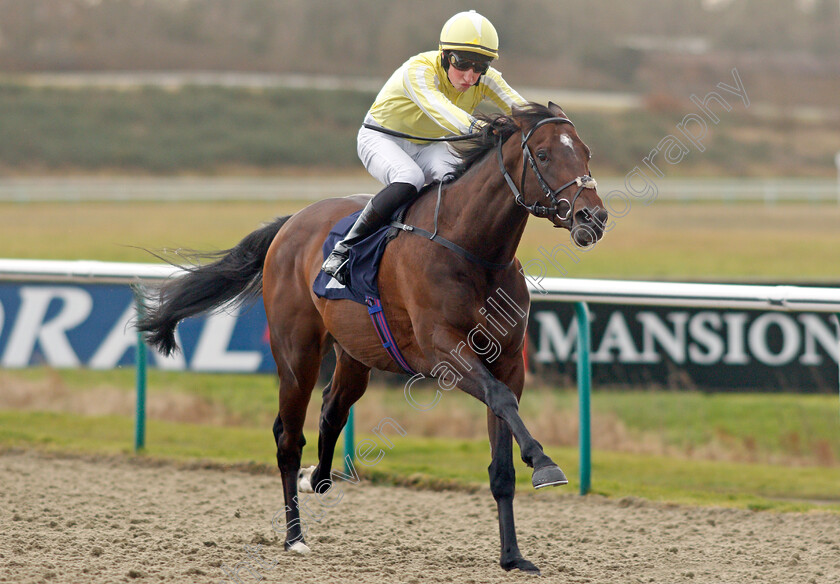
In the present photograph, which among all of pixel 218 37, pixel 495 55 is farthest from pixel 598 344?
pixel 218 37

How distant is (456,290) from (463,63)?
90cm

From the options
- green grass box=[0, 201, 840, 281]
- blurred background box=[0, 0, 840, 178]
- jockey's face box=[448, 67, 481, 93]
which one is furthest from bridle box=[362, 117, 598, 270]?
blurred background box=[0, 0, 840, 178]

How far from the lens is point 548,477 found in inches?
127

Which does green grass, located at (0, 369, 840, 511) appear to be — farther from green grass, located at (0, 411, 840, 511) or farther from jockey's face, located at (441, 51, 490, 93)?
jockey's face, located at (441, 51, 490, 93)

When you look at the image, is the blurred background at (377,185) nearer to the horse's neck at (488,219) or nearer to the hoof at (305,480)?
the hoof at (305,480)

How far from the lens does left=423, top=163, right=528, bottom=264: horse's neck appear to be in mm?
3686

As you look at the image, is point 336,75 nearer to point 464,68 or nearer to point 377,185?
point 377,185

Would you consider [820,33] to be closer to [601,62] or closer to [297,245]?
[601,62]

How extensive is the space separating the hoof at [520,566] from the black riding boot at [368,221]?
127 centimetres

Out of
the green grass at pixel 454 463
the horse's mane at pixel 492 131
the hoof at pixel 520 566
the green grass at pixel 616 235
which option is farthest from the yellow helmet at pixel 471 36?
the green grass at pixel 616 235

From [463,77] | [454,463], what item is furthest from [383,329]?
[454,463]

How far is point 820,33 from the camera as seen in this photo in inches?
1893

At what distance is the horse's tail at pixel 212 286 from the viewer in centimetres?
500

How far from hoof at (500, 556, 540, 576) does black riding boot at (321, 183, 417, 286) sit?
1270mm
